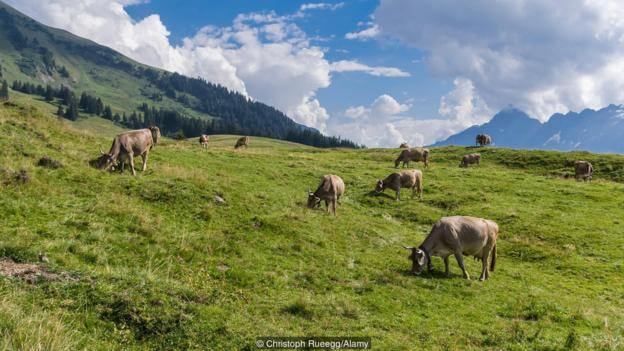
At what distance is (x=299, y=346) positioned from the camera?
8750 mm

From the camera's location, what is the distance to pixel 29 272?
9.12 metres

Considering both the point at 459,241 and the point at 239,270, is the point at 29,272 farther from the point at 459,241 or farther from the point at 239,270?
the point at 459,241

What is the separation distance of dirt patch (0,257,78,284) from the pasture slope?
0.19m

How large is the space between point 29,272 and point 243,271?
542cm

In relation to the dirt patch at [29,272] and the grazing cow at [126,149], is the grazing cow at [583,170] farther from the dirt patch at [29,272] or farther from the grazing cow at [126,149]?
the dirt patch at [29,272]

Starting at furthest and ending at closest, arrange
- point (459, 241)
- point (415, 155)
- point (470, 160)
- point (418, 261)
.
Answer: point (470, 160), point (415, 155), point (459, 241), point (418, 261)

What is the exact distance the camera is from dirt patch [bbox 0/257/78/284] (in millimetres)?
8820

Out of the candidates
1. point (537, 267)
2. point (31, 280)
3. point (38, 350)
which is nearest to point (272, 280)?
point (31, 280)

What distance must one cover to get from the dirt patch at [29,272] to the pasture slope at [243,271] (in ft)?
0.61

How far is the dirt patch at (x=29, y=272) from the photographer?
8820 mm

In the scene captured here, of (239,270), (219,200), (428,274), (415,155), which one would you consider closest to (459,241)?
(428,274)

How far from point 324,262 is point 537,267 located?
11178 mm

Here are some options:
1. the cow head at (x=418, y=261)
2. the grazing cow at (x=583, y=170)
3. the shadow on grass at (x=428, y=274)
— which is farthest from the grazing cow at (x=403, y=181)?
the grazing cow at (x=583, y=170)

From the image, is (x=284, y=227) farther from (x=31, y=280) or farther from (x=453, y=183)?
(x=453, y=183)
